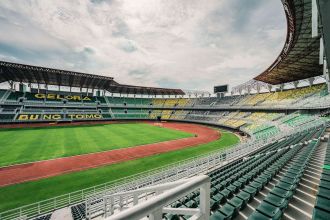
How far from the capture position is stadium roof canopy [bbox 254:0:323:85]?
1864 centimetres

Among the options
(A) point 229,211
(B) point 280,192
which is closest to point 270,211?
(A) point 229,211

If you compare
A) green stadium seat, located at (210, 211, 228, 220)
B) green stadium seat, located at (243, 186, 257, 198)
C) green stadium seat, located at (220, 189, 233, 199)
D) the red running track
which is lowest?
the red running track

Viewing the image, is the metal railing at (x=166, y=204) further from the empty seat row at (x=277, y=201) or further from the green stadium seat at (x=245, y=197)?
the green stadium seat at (x=245, y=197)

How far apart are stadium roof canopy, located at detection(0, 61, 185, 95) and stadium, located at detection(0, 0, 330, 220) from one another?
0.32 m

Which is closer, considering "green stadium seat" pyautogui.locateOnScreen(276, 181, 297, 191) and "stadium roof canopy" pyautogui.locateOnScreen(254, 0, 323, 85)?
"green stadium seat" pyautogui.locateOnScreen(276, 181, 297, 191)

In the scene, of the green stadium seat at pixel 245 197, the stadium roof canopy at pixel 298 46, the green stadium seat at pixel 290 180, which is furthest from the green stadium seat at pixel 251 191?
the stadium roof canopy at pixel 298 46

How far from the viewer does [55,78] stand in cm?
5650

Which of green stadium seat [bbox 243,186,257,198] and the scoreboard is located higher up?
the scoreboard

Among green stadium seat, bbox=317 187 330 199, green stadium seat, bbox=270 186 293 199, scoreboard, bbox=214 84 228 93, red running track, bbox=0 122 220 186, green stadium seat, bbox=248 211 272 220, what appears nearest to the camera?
green stadium seat, bbox=248 211 272 220

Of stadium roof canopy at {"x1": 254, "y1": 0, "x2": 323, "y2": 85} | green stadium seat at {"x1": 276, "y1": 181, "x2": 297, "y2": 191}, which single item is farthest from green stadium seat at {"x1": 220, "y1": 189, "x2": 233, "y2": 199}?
stadium roof canopy at {"x1": 254, "y1": 0, "x2": 323, "y2": 85}

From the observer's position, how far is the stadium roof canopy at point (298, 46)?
61.2 feet

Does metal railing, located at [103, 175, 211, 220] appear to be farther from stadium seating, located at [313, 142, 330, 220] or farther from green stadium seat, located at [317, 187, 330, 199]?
green stadium seat, located at [317, 187, 330, 199]

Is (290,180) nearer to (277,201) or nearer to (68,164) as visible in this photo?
(277,201)

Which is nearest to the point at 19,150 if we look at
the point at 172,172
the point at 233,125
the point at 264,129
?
the point at 172,172
